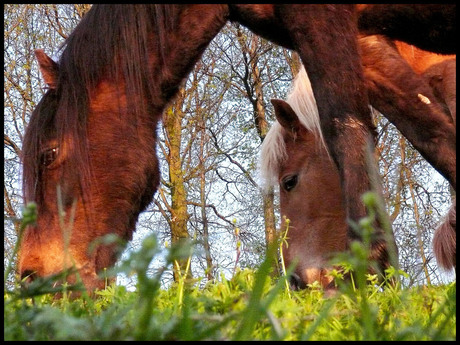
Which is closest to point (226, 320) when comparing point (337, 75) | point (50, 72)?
point (337, 75)

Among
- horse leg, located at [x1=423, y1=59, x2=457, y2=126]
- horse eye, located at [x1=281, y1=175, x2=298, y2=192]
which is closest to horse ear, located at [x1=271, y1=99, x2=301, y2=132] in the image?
horse eye, located at [x1=281, y1=175, x2=298, y2=192]

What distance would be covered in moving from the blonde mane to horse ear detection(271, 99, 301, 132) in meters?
0.07

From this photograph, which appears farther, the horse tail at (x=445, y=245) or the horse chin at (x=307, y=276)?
the horse chin at (x=307, y=276)

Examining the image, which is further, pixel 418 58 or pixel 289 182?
pixel 289 182

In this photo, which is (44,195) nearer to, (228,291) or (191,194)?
(228,291)

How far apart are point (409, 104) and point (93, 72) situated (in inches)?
76.3

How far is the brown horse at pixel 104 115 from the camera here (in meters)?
3.60

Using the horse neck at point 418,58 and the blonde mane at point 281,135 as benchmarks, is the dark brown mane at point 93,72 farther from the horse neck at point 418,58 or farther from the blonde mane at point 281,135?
the blonde mane at point 281,135

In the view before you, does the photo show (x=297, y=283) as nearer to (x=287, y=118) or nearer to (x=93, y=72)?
(x=287, y=118)

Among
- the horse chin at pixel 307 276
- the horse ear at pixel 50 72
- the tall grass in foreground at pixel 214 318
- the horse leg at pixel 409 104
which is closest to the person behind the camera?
the tall grass in foreground at pixel 214 318

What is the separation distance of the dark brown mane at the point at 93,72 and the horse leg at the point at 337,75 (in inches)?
37.5

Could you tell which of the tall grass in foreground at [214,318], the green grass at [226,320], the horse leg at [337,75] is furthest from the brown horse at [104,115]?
the tall grass in foreground at [214,318]

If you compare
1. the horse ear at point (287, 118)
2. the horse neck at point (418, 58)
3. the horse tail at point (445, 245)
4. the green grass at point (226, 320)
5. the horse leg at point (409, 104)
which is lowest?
the green grass at point (226, 320)

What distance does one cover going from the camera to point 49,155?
3.74 metres
